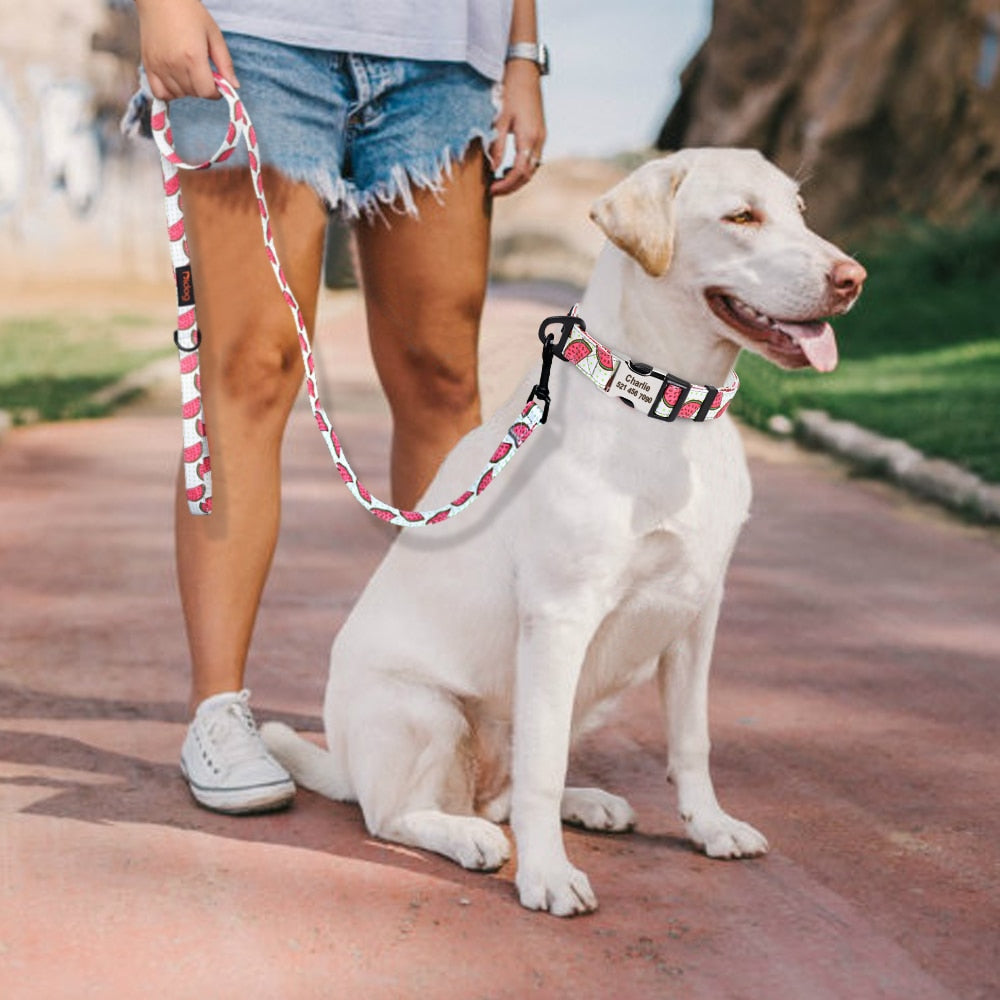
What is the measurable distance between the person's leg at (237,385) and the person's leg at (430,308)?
17 cm

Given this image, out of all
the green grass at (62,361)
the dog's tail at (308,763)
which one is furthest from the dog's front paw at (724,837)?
the green grass at (62,361)

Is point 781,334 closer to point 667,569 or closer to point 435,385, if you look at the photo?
point 667,569

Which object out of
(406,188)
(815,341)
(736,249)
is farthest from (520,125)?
(815,341)

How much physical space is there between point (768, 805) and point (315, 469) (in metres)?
4.72

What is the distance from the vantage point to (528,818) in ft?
9.48

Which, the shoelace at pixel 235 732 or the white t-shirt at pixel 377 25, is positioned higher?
the white t-shirt at pixel 377 25

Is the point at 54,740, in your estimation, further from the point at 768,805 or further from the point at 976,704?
the point at 976,704

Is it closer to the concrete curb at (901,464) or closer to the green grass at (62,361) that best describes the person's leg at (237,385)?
the concrete curb at (901,464)

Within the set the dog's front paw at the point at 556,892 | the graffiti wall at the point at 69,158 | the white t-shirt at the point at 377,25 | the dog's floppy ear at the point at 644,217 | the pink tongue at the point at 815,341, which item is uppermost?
the white t-shirt at the point at 377,25

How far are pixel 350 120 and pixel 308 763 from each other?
129cm

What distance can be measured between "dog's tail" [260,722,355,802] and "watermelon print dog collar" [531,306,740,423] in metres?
0.92

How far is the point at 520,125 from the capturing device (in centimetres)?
363

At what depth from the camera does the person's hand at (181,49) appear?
3.10 meters

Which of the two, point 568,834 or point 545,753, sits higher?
point 545,753
